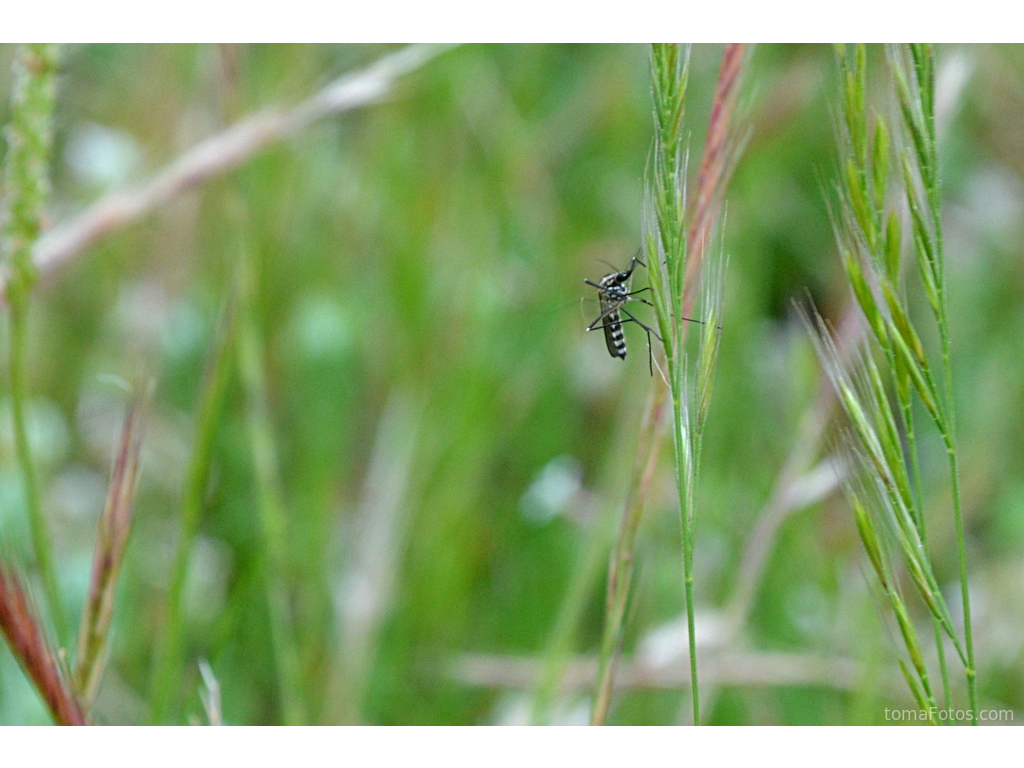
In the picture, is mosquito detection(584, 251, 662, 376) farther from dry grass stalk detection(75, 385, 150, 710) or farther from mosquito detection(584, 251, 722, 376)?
dry grass stalk detection(75, 385, 150, 710)

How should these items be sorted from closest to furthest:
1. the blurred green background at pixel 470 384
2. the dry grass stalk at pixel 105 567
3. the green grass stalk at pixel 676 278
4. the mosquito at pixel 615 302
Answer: the green grass stalk at pixel 676 278 → the dry grass stalk at pixel 105 567 → the mosquito at pixel 615 302 → the blurred green background at pixel 470 384

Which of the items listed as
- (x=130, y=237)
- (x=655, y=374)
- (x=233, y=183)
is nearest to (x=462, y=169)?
(x=130, y=237)

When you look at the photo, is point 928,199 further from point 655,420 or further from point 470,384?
point 470,384

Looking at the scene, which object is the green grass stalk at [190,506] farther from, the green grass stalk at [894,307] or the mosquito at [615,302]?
the green grass stalk at [894,307]

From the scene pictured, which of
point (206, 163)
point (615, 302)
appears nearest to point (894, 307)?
point (615, 302)

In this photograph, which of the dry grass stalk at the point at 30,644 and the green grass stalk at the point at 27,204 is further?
the green grass stalk at the point at 27,204

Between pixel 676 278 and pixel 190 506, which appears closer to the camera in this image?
pixel 676 278

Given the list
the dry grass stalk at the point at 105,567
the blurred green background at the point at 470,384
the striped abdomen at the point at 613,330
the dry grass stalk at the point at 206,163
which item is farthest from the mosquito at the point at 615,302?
the dry grass stalk at the point at 105,567

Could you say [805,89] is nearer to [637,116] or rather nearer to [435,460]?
[637,116]
